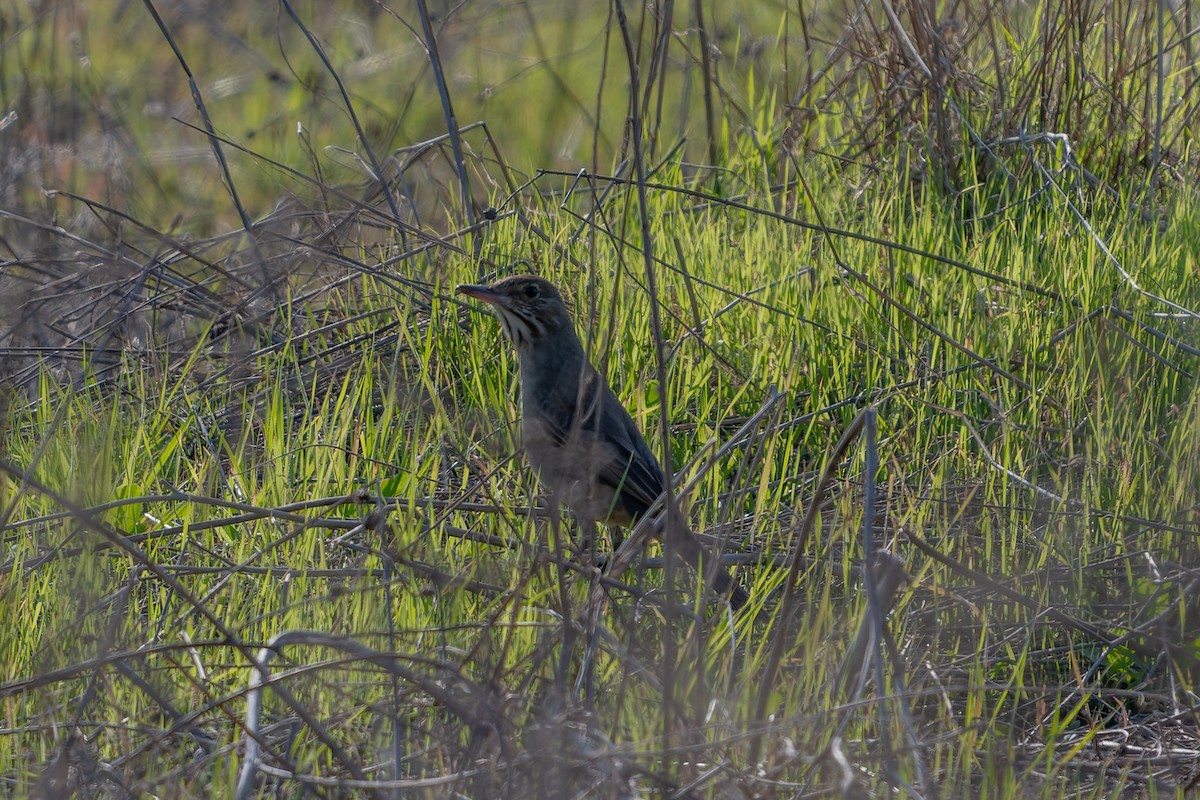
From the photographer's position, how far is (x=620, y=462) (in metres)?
4.37

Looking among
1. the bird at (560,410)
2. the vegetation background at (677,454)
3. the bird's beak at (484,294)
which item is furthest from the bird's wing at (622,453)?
the bird's beak at (484,294)

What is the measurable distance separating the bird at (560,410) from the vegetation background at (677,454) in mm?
152

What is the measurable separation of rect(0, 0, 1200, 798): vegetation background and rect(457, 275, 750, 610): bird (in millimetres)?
152

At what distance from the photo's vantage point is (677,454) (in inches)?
186

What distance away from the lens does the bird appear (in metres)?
4.33

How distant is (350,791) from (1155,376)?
127 inches

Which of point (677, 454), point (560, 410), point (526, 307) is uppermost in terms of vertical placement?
point (526, 307)

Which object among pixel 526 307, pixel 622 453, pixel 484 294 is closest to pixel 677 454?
pixel 622 453

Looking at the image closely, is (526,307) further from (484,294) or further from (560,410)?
(560,410)

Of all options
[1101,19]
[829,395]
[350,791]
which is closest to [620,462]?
[829,395]

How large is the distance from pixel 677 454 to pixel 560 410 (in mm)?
424

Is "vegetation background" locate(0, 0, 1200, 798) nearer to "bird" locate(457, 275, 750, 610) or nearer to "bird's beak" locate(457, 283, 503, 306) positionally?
"bird" locate(457, 275, 750, 610)

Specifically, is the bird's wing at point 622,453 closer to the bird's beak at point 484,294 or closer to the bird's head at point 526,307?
the bird's head at point 526,307

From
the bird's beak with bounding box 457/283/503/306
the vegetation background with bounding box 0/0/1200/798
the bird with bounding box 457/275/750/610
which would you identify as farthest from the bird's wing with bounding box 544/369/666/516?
the bird's beak with bounding box 457/283/503/306
